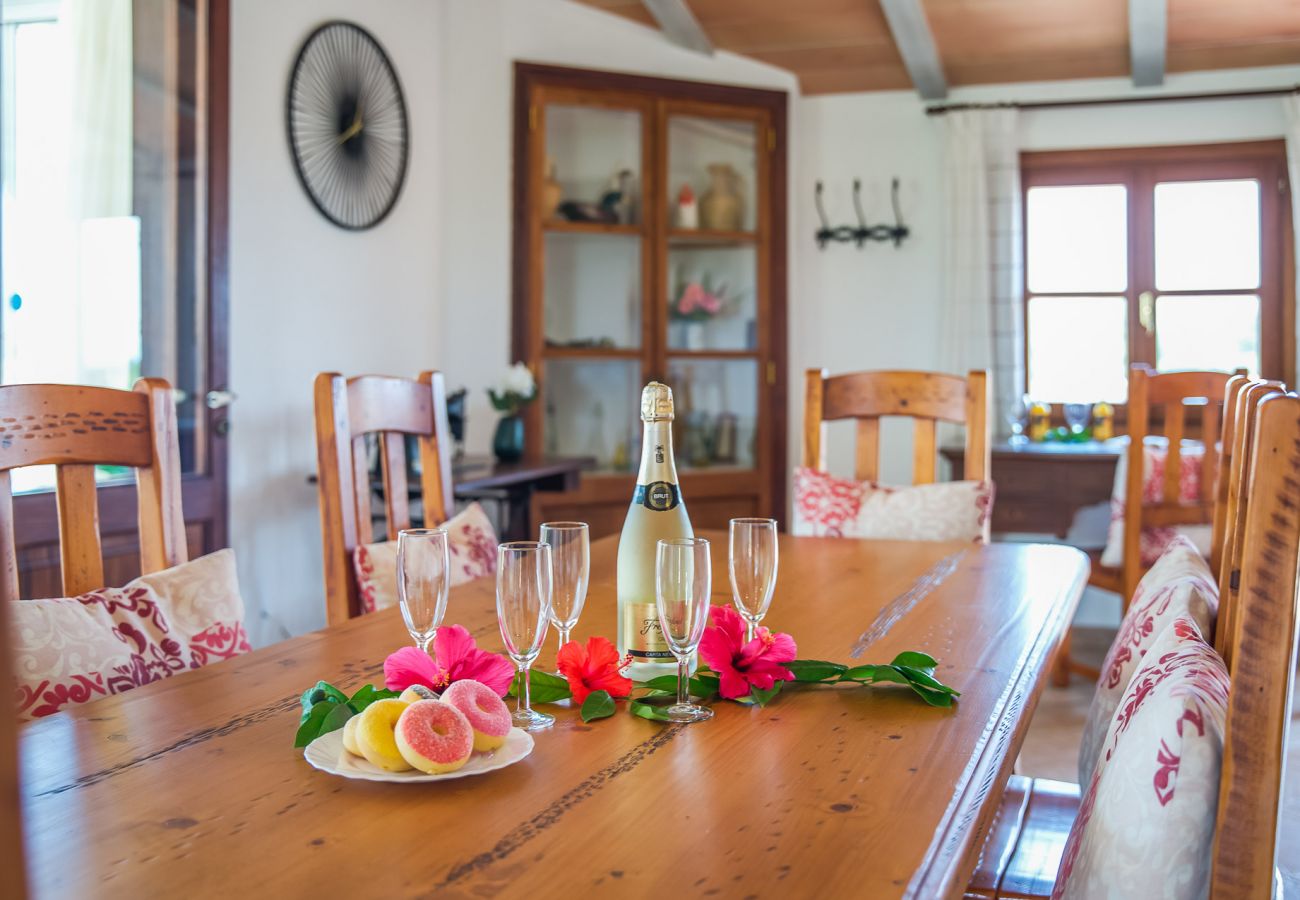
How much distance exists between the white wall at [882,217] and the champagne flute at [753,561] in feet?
11.9

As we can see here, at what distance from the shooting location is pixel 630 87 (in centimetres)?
432

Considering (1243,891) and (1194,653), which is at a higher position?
(1194,653)

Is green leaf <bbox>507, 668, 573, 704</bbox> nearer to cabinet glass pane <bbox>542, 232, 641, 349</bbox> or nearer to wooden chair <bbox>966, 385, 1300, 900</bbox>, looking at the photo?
wooden chair <bbox>966, 385, 1300, 900</bbox>

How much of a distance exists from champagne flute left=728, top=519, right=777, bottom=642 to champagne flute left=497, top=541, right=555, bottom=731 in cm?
23

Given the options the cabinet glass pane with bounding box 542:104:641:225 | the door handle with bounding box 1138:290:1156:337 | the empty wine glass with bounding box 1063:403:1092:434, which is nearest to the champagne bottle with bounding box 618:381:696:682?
the cabinet glass pane with bounding box 542:104:641:225

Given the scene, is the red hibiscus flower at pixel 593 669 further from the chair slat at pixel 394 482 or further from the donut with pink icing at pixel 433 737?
the chair slat at pixel 394 482

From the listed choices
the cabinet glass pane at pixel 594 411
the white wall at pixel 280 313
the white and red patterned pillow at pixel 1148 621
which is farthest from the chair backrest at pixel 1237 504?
the cabinet glass pane at pixel 594 411

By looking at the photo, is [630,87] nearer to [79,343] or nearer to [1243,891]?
[79,343]

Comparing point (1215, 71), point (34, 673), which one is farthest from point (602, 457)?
point (34, 673)

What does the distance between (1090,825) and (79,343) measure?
2.42 metres

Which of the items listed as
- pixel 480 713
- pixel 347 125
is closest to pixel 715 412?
pixel 347 125

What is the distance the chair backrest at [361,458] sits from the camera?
73.6 inches

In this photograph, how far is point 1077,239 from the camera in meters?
4.73

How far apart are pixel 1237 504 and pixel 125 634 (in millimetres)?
1239
